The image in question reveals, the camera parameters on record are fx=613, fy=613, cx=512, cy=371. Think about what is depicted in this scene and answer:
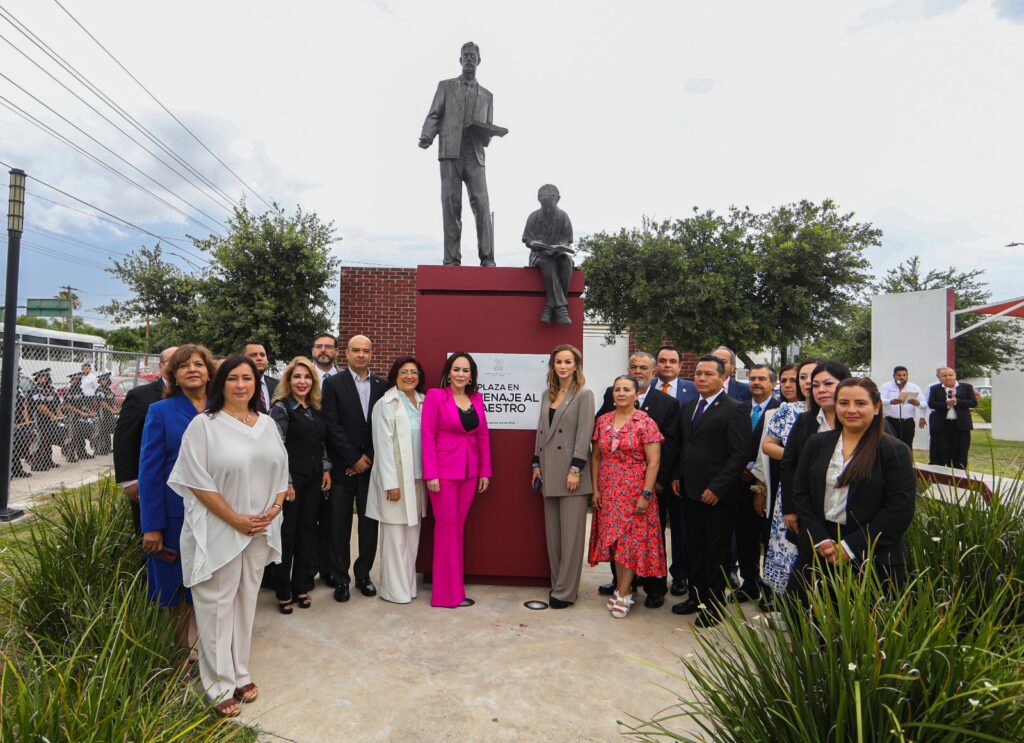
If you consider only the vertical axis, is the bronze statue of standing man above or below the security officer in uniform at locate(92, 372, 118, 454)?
above

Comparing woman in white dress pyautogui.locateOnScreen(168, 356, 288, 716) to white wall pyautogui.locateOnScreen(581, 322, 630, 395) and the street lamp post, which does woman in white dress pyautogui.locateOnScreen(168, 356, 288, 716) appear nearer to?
the street lamp post

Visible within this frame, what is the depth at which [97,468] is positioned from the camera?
9203 mm

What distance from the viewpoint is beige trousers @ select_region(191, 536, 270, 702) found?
278 cm

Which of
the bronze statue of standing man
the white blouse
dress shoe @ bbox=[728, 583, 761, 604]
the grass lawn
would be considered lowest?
dress shoe @ bbox=[728, 583, 761, 604]

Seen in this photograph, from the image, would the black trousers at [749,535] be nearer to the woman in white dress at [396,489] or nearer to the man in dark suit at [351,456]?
the woman in white dress at [396,489]

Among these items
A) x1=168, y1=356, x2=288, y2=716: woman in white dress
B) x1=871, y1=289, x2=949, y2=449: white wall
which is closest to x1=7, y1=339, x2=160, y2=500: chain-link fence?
x1=168, y1=356, x2=288, y2=716: woman in white dress

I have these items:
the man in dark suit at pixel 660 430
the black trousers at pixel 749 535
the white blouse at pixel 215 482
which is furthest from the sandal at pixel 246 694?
the black trousers at pixel 749 535

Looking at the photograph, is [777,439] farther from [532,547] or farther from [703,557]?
[532,547]

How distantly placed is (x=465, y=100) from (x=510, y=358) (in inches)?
83.6

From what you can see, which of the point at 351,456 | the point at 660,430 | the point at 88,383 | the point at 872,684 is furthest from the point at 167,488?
the point at 88,383

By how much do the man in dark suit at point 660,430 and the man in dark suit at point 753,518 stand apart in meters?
0.49

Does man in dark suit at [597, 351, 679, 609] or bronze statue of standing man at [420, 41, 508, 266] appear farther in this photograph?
bronze statue of standing man at [420, 41, 508, 266]

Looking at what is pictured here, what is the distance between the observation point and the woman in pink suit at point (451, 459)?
422cm

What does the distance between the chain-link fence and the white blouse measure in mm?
6540
